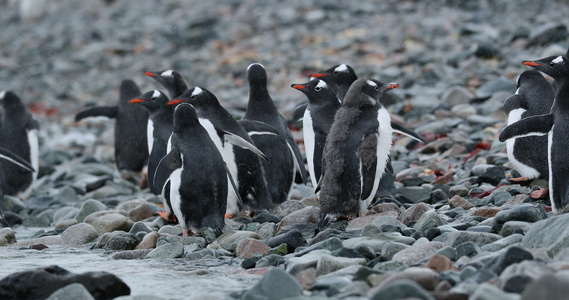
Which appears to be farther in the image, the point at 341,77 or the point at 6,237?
the point at 341,77

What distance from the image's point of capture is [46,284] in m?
3.48

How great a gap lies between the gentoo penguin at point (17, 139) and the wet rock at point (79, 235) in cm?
301

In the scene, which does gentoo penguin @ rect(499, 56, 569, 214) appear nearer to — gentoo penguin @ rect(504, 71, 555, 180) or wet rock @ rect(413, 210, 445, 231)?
wet rock @ rect(413, 210, 445, 231)

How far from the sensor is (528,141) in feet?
18.2

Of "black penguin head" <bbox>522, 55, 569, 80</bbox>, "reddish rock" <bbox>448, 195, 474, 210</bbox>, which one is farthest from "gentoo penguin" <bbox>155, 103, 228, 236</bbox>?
"black penguin head" <bbox>522, 55, 569, 80</bbox>

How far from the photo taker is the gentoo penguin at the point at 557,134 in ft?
15.0

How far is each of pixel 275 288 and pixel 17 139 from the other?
20.1ft

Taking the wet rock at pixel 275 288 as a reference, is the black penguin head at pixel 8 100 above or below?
above

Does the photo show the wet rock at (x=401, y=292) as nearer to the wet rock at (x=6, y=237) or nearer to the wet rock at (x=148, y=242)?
the wet rock at (x=148, y=242)

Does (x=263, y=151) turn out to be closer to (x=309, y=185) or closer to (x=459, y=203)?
(x=309, y=185)

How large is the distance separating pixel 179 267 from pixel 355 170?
1321 millimetres

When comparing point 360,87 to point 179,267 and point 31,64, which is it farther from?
point 31,64

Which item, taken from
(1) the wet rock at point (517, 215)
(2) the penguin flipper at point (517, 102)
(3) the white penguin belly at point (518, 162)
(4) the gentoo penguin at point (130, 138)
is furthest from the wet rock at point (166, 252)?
(4) the gentoo penguin at point (130, 138)

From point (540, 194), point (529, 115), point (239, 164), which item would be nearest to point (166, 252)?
point (239, 164)
